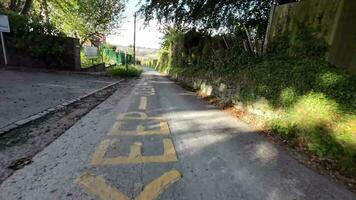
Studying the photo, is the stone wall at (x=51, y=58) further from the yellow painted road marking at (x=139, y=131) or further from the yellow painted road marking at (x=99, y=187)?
the yellow painted road marking at (x=99, y=187)

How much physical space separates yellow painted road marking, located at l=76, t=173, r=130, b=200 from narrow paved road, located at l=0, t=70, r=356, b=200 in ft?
0.03

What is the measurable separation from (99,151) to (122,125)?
1.69 meters

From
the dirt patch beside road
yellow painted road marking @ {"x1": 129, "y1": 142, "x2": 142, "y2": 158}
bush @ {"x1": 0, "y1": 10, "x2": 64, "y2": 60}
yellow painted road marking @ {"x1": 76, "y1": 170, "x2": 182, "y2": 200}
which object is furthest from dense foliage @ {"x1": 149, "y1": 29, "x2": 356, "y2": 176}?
bush @ {"x1": 0, "y1": 10, "x2": 64, "y2": 60}

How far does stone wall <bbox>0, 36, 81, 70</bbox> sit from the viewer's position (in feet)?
56.6

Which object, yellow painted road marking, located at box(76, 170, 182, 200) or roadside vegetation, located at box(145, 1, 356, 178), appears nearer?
yellow painted road marking, located at box(76, 170, 182, 200)

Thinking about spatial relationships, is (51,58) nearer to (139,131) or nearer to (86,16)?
(86,16)

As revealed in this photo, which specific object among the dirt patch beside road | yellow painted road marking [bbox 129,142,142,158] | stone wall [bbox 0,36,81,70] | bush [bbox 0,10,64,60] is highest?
bush [bbox 0,10,64,60]

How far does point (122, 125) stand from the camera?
5883 millimetres

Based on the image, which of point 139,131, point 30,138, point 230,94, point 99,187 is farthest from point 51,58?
point 99,187

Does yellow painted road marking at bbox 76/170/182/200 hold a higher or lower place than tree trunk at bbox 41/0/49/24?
lower

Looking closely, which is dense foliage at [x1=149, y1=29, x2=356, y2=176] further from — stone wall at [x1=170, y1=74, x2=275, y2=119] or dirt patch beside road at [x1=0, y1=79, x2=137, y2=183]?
dirt patch beside road at [x1=0, y1=79, x2=137, y2=183]

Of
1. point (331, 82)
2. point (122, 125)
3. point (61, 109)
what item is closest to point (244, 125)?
point (331, 82)

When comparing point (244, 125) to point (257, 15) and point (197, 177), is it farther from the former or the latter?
point (257, 15)

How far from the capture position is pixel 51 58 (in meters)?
18.1
